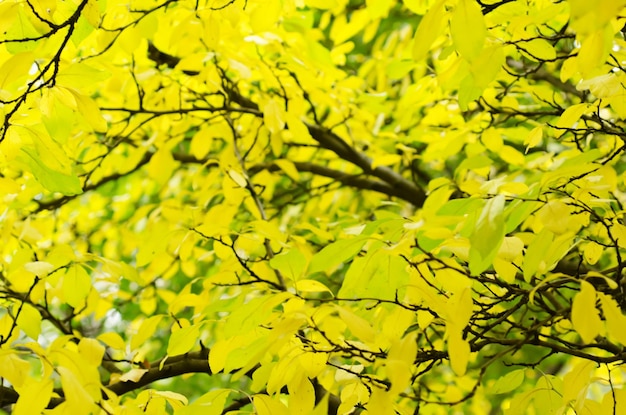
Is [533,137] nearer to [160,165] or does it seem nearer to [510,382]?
[510,382]

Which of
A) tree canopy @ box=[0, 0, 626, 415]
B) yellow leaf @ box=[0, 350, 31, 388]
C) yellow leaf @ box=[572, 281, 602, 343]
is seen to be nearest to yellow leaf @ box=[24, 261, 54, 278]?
tree canopy @ box=[0, 0, 626, 415]

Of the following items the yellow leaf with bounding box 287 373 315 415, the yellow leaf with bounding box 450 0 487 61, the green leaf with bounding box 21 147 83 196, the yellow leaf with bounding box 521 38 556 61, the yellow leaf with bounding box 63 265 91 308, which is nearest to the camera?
the yellow leaf with bounding box 450 0 487 61

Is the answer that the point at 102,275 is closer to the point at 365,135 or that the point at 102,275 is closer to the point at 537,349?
the point at 365,135

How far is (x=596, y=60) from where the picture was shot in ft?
3.51

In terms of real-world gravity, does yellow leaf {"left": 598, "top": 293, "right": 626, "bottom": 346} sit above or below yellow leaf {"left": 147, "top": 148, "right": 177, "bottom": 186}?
below

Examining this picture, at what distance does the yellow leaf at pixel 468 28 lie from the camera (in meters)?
1.10

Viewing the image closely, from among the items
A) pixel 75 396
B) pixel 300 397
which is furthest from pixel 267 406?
pixel 75 396

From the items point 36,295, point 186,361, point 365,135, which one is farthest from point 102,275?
point 365,135

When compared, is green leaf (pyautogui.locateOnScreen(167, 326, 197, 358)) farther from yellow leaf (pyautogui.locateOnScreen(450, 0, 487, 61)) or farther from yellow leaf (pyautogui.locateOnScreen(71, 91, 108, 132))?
yellow leaf (pyautogui.locateOnScreen(450, 0, 487, 61))

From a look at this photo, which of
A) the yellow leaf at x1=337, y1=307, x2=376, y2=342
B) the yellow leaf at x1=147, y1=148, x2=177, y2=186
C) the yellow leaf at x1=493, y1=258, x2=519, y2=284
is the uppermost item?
the yellow leaf at x1=147, y1=148, x2=177, y2=186

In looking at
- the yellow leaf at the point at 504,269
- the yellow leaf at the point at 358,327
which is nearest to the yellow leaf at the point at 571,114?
the yellow leaf at the point at 504,269

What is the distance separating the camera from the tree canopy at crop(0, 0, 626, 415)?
3.81ft

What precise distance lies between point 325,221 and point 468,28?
168 centimetres

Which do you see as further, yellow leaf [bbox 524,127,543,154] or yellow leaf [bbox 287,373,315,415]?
yellow leaf [bbox 524,127,543,154]
